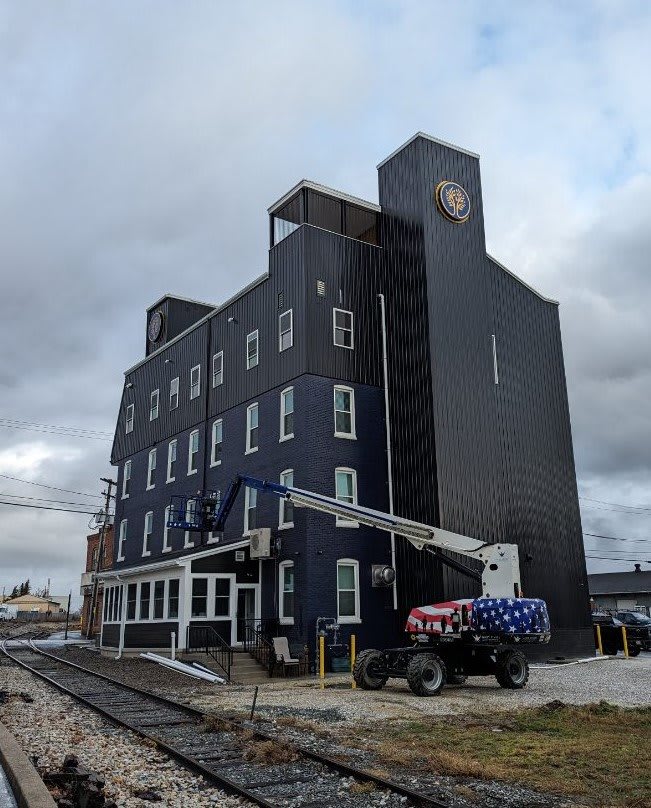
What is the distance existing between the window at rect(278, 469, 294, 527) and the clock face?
17.2 meters

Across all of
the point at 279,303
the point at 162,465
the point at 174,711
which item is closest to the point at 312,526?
the point at 279,303

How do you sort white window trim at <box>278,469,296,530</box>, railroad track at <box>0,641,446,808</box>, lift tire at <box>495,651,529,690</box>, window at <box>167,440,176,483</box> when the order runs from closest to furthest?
railroad track at <box>0,641,446,808</box> → lift tire at <box>495,651,529,690</box> → white window trim at <box>278,469,296,530</box> → window at <box>167,440,176,483</box>

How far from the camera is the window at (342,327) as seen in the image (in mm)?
29531

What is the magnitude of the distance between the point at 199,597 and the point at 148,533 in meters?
12.5

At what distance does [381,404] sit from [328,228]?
7.64 metres

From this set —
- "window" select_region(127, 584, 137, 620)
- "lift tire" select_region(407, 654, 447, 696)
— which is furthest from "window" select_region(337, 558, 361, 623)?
"window" select_region(127, 584, 137, 620)

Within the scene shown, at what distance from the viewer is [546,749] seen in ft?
34.9

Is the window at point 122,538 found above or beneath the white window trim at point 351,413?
beneath

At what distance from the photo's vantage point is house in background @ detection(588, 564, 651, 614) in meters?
62.2

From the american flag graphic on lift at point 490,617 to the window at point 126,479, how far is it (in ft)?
89.4

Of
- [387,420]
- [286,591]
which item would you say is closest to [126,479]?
[286,591]

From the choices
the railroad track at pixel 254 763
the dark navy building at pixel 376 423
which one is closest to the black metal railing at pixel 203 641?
the dark navy building at pixel 376 423

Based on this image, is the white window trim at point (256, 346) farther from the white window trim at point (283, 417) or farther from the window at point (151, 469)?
the window at point (151, 469)

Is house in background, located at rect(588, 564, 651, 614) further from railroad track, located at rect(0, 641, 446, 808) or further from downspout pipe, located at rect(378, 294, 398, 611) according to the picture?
railroad track, located at rect(0, 641, 446, 808)
